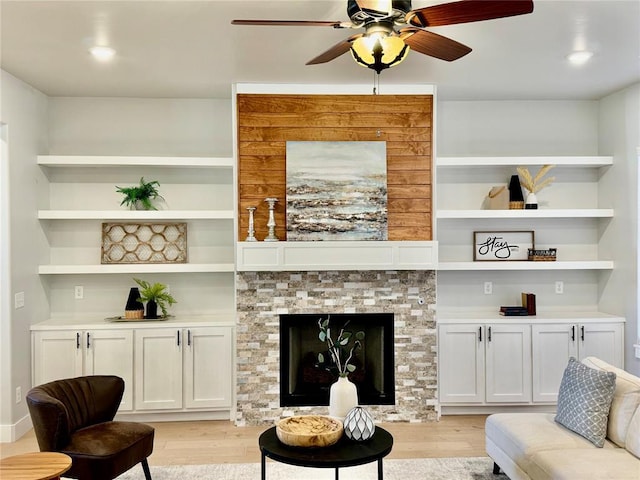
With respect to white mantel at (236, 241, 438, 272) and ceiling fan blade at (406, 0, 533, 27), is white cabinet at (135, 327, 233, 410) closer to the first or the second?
white mantel at (236, 241, 438, 272)

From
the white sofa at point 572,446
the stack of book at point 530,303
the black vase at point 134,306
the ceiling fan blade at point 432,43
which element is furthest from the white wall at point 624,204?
the black vase at point 134,306

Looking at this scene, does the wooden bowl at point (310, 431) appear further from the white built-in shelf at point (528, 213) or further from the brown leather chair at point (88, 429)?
the white built-in shelf at point (528, 213)

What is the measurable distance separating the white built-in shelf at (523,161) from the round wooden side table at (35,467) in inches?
139

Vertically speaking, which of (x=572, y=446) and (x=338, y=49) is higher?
(x=338, y=49)

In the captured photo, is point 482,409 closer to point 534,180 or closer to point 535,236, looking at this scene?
point 535,236

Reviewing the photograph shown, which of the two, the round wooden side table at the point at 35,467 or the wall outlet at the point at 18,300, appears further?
the wall outlet at the point at 18,300

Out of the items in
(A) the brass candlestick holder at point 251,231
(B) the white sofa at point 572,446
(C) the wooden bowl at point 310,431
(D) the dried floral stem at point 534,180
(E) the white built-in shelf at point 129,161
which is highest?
(E) the white built-in shelf at point 129,161

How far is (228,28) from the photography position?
3305 millimetres

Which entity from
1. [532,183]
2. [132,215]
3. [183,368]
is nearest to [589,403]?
[532,183]

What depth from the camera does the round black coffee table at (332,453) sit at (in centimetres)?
257

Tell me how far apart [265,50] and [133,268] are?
222cm

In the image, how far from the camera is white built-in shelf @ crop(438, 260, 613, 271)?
15.8ft

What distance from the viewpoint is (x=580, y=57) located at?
12.6ft

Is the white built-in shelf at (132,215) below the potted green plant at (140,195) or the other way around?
below
